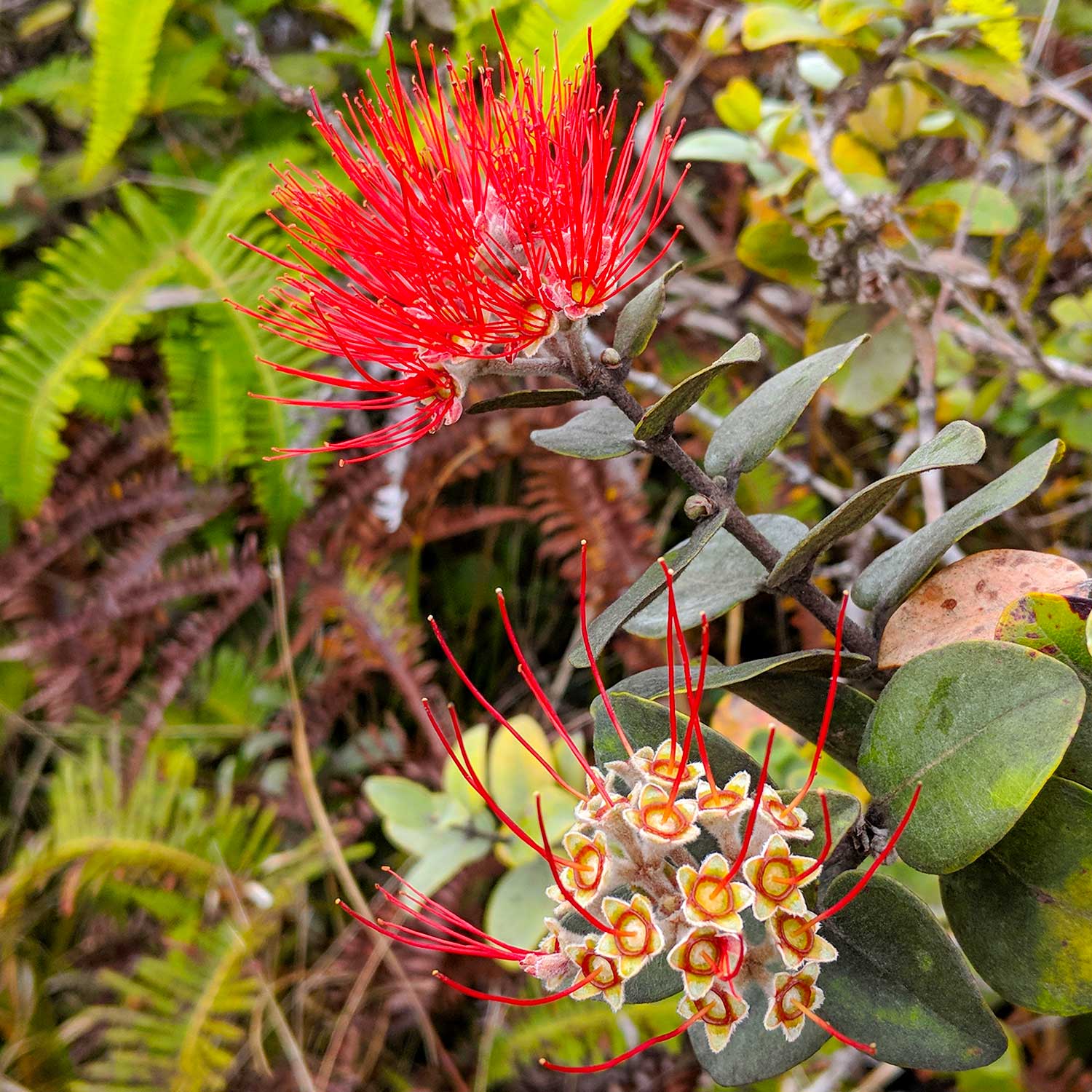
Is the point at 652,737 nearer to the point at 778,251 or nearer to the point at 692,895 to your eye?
the point at 692,895

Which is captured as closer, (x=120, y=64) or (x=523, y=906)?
(x=523, y=906)

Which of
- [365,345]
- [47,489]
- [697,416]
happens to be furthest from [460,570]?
[365,345]

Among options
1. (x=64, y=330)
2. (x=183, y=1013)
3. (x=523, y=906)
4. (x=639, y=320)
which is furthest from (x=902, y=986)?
(x=64, y=330)

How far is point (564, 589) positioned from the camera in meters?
1.19

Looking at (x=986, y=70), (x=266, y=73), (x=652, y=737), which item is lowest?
(x=652, y=737)

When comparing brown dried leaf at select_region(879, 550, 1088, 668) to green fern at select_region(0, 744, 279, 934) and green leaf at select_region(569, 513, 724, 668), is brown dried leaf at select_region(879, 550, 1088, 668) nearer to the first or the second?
green leaf at select_region(569, 513, 724, 668)

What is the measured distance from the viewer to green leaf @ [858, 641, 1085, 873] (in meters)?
0.25

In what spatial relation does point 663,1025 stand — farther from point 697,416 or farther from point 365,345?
point 365,345

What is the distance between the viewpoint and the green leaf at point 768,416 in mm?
332

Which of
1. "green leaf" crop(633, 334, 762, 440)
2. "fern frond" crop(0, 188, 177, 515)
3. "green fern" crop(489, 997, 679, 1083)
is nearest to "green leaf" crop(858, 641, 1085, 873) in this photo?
"green leaf" crop(633, 334, 762, 440)

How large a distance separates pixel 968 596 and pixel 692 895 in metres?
0.18

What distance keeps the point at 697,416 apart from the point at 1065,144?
0.65 metres

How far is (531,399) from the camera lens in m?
0.33

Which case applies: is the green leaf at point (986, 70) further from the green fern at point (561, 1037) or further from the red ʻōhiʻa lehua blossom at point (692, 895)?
the green fern at point (561, 1037)
